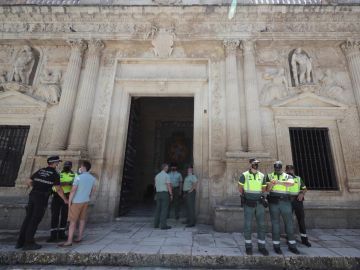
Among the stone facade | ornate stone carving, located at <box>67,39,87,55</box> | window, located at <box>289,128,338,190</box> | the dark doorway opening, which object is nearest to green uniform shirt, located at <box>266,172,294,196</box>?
the stone facade

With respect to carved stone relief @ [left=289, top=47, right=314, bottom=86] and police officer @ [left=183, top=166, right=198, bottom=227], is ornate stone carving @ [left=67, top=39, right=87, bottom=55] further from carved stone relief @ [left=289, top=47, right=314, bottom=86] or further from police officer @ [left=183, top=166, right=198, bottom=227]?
carved stone relief @ [left=289, top=47, right=314, bottom=86]

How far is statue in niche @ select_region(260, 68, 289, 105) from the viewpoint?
7.63 meters

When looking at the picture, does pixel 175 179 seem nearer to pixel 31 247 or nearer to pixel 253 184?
pixel 253 184

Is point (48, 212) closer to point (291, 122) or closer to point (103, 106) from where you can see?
point (103, 106)

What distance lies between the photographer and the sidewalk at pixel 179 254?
3801mm

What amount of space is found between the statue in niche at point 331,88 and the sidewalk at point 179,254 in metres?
4.69

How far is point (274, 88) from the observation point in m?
7.70

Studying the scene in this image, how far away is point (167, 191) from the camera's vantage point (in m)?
6.10

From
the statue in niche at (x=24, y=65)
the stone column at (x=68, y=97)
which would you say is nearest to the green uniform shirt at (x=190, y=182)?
the stone column at (x=68, y=97)

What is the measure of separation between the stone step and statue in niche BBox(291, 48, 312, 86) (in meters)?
5.75

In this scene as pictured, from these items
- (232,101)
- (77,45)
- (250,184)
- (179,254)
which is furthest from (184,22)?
(179,254)

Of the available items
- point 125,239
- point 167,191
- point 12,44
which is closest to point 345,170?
point 167,191

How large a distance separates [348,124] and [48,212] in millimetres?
9481

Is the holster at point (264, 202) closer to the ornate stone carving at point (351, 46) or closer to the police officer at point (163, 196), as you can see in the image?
the police officer at point (163, 196)
